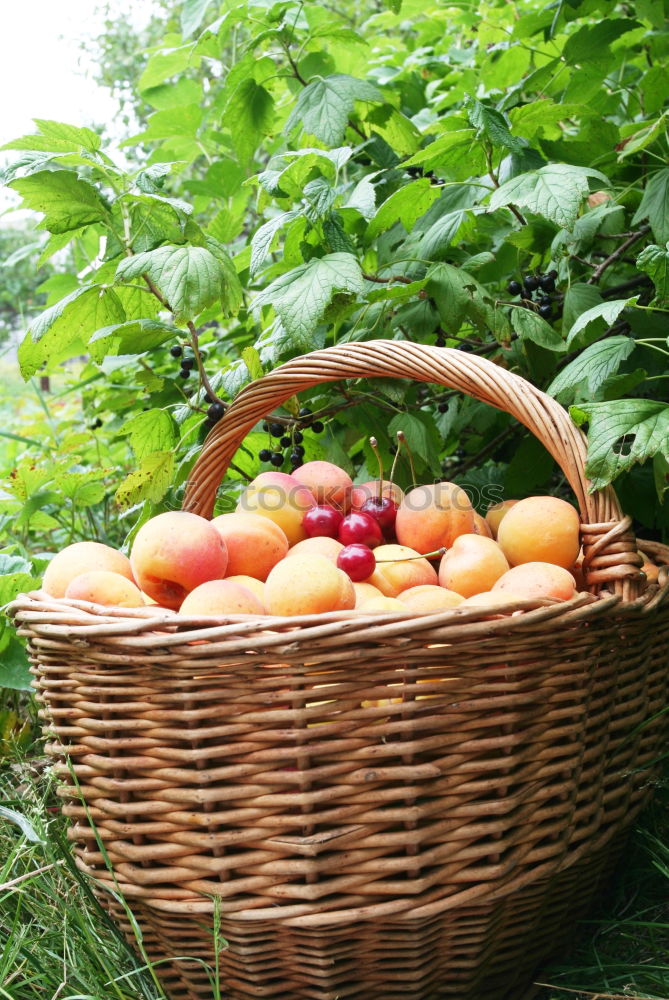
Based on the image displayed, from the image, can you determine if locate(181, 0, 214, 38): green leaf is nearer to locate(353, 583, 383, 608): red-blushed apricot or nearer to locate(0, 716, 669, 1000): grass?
locate(353, 583, 383, 608): red-blushed apricot

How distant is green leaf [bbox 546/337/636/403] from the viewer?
1.01 metres

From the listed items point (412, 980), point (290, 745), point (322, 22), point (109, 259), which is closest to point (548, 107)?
point (322, 22)

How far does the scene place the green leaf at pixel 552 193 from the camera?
1.01 meters

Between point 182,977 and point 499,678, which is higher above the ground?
point 499,678

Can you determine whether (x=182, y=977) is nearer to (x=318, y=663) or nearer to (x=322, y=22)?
(x=318, y=663)

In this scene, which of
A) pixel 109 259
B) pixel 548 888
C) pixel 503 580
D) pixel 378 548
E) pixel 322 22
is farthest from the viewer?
pixel 322 22

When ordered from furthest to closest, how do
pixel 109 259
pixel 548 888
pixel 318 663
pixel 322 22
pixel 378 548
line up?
pixel 322 22 → pixel 109 259 → pixel 378 548 → pixel 548 888 → pixel 318 663

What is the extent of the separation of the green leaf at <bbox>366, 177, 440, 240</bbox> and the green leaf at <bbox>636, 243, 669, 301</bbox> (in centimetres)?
35

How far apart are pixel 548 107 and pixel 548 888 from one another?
1034 mm

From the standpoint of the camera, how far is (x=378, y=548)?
1073 millimetres

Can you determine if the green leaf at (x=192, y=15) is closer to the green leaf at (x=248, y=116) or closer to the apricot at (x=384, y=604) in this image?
the green leaf at (x=248, y=116)

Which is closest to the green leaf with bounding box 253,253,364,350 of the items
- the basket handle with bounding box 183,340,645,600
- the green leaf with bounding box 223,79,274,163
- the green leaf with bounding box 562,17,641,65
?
the basket handle with bounding box 183,340,645,600

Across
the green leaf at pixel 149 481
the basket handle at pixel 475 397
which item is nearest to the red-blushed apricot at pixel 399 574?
the basket handle at pixel 475 397

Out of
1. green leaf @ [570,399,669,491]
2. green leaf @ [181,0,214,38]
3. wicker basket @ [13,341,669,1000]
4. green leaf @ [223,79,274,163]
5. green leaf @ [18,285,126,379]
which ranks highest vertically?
green leaf @ [181,0,214,38]
